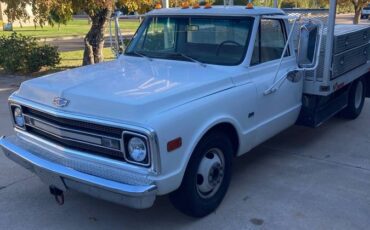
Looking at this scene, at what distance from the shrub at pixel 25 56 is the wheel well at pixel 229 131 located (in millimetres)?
8964

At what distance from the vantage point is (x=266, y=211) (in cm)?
416

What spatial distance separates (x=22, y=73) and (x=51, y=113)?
30.0 ft

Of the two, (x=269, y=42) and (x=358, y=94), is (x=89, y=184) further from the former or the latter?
(x=358, y=94)

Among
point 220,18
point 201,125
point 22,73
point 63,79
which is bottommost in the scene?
point 22,73

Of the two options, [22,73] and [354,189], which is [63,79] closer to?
[354,189]

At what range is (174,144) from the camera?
11.1 feet

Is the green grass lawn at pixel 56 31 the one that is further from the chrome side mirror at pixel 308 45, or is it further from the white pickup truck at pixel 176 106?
the chrome side mirror at pixel 308 45

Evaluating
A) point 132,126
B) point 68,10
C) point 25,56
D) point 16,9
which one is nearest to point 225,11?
point 132,126

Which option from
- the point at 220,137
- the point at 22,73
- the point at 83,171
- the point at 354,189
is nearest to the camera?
the point at 83,171

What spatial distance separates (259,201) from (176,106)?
4.88ft

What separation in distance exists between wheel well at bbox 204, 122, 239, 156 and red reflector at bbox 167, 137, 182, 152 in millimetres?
433

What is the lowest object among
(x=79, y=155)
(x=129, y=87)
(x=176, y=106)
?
(x=79, y=155)

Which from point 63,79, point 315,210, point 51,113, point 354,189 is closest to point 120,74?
point 63,79

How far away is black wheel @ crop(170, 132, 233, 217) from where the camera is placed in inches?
147
